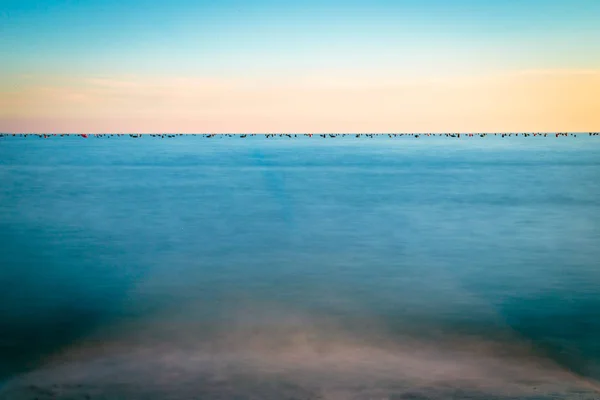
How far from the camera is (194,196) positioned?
3234 cm

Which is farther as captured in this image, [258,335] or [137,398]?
[258,335]

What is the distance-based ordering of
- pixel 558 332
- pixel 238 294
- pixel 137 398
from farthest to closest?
pixel 238 294 → pixel 558 332 → pixel 137 398

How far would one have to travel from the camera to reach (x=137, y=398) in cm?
666

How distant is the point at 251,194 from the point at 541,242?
18.2 meters

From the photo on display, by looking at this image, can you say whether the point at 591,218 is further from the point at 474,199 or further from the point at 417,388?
the point at 417,388

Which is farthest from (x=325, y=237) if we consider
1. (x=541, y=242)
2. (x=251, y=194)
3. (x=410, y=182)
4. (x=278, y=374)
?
(x=410, y=182)

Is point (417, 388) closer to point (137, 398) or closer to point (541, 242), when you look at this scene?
point (137, 398)

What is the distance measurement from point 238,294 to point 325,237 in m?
7.70

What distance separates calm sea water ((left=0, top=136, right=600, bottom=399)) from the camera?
733cm

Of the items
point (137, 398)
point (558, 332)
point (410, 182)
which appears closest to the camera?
point (137, 398)

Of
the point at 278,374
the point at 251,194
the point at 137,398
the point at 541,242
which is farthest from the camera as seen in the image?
the point at 251,194

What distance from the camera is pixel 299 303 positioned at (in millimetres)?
11148

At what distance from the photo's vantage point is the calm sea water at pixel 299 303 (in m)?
7.33

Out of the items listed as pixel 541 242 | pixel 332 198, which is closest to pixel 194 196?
pixel 332 198
